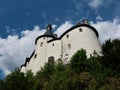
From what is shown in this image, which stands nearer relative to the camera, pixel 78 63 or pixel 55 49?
pixel 78 63

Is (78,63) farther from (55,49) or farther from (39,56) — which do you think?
(39,56)

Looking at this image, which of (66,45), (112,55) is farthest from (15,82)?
(66,45)

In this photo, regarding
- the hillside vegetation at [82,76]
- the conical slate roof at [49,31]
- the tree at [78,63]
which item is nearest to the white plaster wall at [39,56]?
the conical slate roof at [49,31]

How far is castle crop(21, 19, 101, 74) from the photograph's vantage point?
51344 millimetres

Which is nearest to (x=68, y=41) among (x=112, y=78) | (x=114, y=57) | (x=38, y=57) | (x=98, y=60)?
(x=38, y=57)

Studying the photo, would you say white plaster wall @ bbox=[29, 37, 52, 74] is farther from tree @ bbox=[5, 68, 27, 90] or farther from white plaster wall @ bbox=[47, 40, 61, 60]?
tree @ bbox=[5, 68, 27, 90]

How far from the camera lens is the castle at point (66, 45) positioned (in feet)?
168

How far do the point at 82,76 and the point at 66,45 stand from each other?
1920cm

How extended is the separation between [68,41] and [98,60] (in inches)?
540

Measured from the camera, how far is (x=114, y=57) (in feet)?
124

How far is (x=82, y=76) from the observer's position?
114 feet

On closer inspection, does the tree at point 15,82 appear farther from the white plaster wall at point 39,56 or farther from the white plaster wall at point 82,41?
the white plaster wall at point 39,56

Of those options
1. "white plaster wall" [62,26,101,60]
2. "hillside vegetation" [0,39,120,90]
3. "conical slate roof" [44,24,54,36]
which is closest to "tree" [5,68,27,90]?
"hillside vegetation" [0,39,120,90]

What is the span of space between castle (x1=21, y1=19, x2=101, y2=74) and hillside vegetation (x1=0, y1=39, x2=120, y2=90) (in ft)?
24.8
